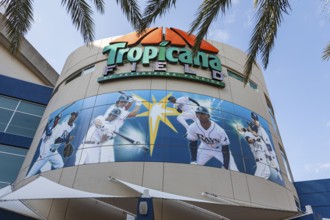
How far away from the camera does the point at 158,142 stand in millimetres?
11695

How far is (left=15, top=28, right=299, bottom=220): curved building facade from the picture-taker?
10273 mm

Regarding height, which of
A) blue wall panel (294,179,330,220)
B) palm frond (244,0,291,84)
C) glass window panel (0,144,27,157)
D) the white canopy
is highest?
glass window panel (0,144,27,157)

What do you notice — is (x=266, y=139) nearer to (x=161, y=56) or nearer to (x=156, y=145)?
(x=156, y=145)

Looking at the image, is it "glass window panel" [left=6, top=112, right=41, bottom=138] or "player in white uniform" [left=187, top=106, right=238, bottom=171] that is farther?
"glass window panel" [left=6, top=112, right=41, bottom=138]

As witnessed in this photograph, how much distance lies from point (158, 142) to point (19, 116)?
38.5 ft

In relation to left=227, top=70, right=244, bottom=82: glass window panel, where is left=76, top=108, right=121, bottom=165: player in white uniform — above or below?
below

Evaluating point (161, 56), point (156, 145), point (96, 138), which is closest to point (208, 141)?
point (156, 145)

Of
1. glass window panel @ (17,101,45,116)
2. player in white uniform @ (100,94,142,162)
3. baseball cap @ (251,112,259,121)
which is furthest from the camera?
glass window panel @ (17,101,45,116)

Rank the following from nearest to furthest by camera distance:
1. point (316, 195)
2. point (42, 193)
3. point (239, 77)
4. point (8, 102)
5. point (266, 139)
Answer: point (42, 193)
point (266, 139)
point (316, 195)
point (239, 77)
point (8, 102)

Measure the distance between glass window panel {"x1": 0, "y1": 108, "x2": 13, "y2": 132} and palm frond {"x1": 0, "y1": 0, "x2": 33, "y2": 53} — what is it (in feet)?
39.4

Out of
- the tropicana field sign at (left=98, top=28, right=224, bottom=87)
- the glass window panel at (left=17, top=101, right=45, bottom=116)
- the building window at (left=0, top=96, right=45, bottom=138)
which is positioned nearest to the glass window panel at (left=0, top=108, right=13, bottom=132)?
the building window at (left=0, top=96, right=45, bottom=138)

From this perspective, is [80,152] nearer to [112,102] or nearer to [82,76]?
[112,102]

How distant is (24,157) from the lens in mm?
15711

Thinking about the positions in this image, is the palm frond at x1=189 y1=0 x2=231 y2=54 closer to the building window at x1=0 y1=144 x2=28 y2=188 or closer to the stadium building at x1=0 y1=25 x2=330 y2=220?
the stadium building at x1=0 y1=25 x2=330 y2=220
